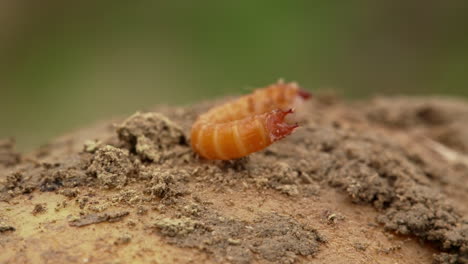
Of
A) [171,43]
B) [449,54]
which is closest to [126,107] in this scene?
[171,43]

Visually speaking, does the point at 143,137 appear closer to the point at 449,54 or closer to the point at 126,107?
the point at 126,107

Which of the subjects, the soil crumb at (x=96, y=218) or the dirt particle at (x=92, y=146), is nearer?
the soil crumb at (x=96, y=218)

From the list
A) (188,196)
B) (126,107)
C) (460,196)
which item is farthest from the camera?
(126,107)

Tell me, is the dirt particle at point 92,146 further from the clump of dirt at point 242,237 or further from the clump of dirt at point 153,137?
the clump of dirt at point 242,237

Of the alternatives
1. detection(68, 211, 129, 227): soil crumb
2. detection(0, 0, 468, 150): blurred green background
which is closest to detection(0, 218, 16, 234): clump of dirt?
detection(68, 211, 129, 227): soil crumb

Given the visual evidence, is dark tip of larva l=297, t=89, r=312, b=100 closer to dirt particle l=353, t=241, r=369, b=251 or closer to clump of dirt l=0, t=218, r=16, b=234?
dirt particle l=353, t=241, r=369, b=251

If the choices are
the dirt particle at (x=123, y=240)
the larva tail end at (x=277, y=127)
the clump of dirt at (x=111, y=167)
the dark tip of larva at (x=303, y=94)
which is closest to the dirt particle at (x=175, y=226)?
the dirt particle at (x=123, y=240)

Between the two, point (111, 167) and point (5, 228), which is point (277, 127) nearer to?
point (111, 167)

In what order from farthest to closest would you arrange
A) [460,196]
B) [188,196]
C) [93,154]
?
[460,196] < [93,154] < [188,196]
